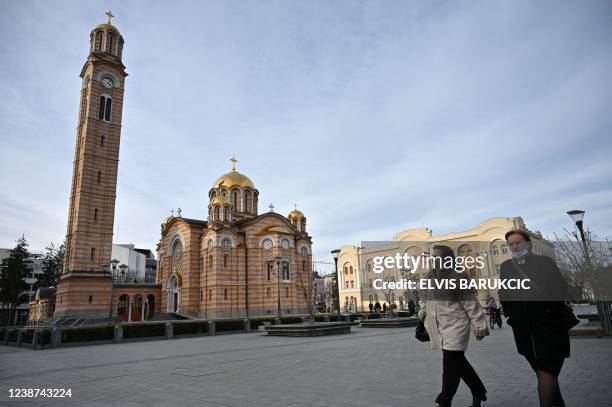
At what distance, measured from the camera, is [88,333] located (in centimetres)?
1902

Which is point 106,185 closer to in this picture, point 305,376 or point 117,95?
point 117,95

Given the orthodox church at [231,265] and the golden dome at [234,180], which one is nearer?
the orthodox church at [231,265]

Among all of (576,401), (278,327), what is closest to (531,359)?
(576,401)

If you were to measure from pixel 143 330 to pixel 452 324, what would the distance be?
2042cm

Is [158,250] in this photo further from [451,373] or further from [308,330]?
[451,373]

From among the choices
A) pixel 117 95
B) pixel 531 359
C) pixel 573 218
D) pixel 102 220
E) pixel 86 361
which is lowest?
pixel 86 361

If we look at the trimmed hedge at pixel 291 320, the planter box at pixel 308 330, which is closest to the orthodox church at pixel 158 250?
the trimmed hedge at pixel 291 320

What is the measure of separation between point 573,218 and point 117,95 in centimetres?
3674

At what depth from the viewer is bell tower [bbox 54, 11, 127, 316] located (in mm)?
30688

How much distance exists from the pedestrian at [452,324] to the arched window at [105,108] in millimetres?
37092

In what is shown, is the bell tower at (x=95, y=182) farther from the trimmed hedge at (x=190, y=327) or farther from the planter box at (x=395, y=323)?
the planter box at (x=395, y=323)

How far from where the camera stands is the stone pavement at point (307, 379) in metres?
5.55

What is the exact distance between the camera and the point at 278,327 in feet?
66.4

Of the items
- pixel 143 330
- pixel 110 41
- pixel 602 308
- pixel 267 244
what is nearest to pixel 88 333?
pixel 143 330
